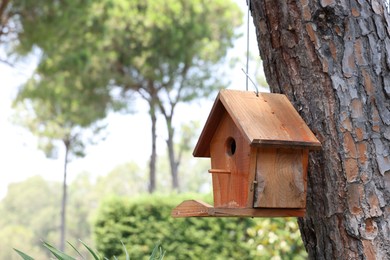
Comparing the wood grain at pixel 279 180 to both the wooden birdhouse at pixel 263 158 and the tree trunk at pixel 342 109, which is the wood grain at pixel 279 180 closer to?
the wooden birdhouse at pixel 263 158

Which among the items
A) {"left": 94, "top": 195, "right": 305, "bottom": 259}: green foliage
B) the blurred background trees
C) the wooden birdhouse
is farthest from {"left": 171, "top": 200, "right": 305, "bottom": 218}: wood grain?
{"left": 94, "top": 195, "right": 305, "bottom": 259}: green foliage

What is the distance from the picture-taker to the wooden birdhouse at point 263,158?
7.14 ft

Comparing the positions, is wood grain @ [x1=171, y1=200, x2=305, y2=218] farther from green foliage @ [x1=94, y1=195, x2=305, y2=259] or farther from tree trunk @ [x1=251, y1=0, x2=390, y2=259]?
green foliage @ [x1=94, y1=195, x2=305, y2=259]

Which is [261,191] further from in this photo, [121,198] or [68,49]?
[68,49]

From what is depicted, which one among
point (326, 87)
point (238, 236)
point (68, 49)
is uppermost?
point (68, 49)

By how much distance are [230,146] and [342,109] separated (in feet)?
1.36

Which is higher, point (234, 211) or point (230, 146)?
point (230, 146)

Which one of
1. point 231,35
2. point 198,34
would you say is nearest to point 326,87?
point 198,34

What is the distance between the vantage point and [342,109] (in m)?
2.31

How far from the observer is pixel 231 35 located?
802 inches

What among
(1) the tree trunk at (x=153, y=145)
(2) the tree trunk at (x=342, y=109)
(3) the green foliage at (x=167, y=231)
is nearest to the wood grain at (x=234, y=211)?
(2) the tree trunk at (x=342, y=109)

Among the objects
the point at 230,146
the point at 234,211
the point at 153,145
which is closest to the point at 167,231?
the point at 230,146

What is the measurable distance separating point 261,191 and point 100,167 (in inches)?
1144

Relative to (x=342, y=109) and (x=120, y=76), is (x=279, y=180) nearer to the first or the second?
(x=342, y=109)
